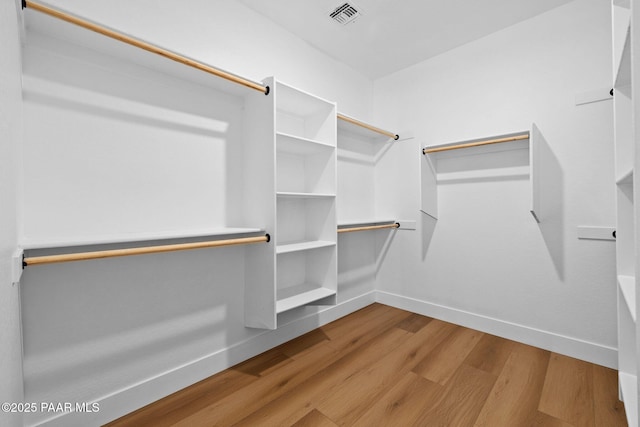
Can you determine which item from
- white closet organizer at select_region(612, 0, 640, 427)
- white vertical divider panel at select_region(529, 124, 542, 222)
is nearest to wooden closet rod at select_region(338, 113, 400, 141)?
white vertical divider panel at select_region(529, 124, 542, 222)

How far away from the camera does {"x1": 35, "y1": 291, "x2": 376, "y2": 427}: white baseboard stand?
1340mm

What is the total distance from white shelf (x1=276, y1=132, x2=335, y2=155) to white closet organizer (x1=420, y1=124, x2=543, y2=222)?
1.00 meters

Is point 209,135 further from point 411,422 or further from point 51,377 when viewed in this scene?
point 411,422

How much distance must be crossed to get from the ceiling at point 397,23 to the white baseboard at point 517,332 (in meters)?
2.38

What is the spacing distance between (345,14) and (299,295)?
2.13m

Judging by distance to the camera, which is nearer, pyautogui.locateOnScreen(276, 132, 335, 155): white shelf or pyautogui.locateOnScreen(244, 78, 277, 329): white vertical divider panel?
pyautogui.locateOnScreen(244, 78, 277, 329): white vertical divider panel

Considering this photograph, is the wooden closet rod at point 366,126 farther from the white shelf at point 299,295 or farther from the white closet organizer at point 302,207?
the white shelf at point 299,295

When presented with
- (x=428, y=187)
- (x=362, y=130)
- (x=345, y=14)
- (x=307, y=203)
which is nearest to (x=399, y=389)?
(x=307, y=203)

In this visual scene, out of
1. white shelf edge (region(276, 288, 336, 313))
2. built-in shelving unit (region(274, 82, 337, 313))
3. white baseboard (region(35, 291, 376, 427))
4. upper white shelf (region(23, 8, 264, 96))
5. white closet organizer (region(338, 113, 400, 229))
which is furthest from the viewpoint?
white closet organizer (region(338, 113, 400, 229))

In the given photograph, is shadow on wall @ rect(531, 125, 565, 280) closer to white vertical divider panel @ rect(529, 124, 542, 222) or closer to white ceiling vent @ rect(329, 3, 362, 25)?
white vertical divider panel @ rect(529, 124, 542, 222)

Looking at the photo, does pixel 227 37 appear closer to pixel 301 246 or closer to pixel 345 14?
pixel 345 14

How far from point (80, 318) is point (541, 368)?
269 cm

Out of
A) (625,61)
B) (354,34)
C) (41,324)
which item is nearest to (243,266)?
(41,324)

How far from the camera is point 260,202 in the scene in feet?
5.98
